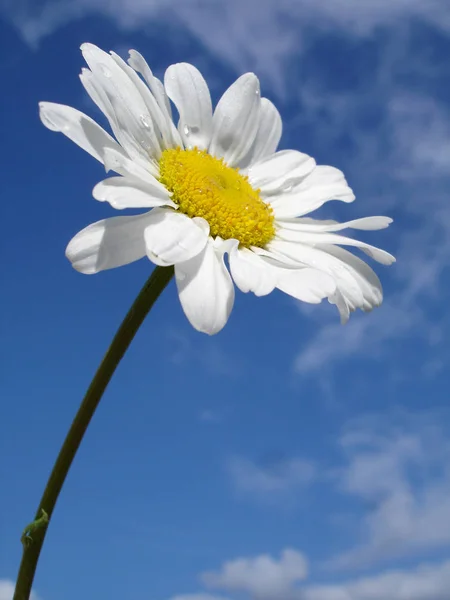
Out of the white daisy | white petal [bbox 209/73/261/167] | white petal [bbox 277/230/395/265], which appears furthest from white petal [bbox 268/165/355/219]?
white petal [bbox 209/73/261/167]

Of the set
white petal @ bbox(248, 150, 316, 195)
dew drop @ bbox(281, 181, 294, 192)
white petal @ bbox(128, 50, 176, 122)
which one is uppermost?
white petal @ bbox(248, 150, 316, 195)

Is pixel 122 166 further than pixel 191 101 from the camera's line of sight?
No

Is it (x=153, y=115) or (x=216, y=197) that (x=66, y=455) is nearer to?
(x=216, y=197)

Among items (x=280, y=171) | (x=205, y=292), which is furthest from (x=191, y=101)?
(x=205, y=292)

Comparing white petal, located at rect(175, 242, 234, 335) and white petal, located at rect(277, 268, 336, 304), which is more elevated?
white petal, located at rect(277, 268, 336, 304)

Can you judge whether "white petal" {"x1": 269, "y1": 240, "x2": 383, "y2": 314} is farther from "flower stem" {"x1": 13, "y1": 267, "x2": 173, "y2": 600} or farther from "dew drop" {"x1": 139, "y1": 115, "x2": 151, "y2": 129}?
"flower stem" {"x1": 13, "y1": 267, "x2": 173, "y2": 600}

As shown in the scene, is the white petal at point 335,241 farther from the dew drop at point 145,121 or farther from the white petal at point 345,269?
the dew drop at point 145,121
